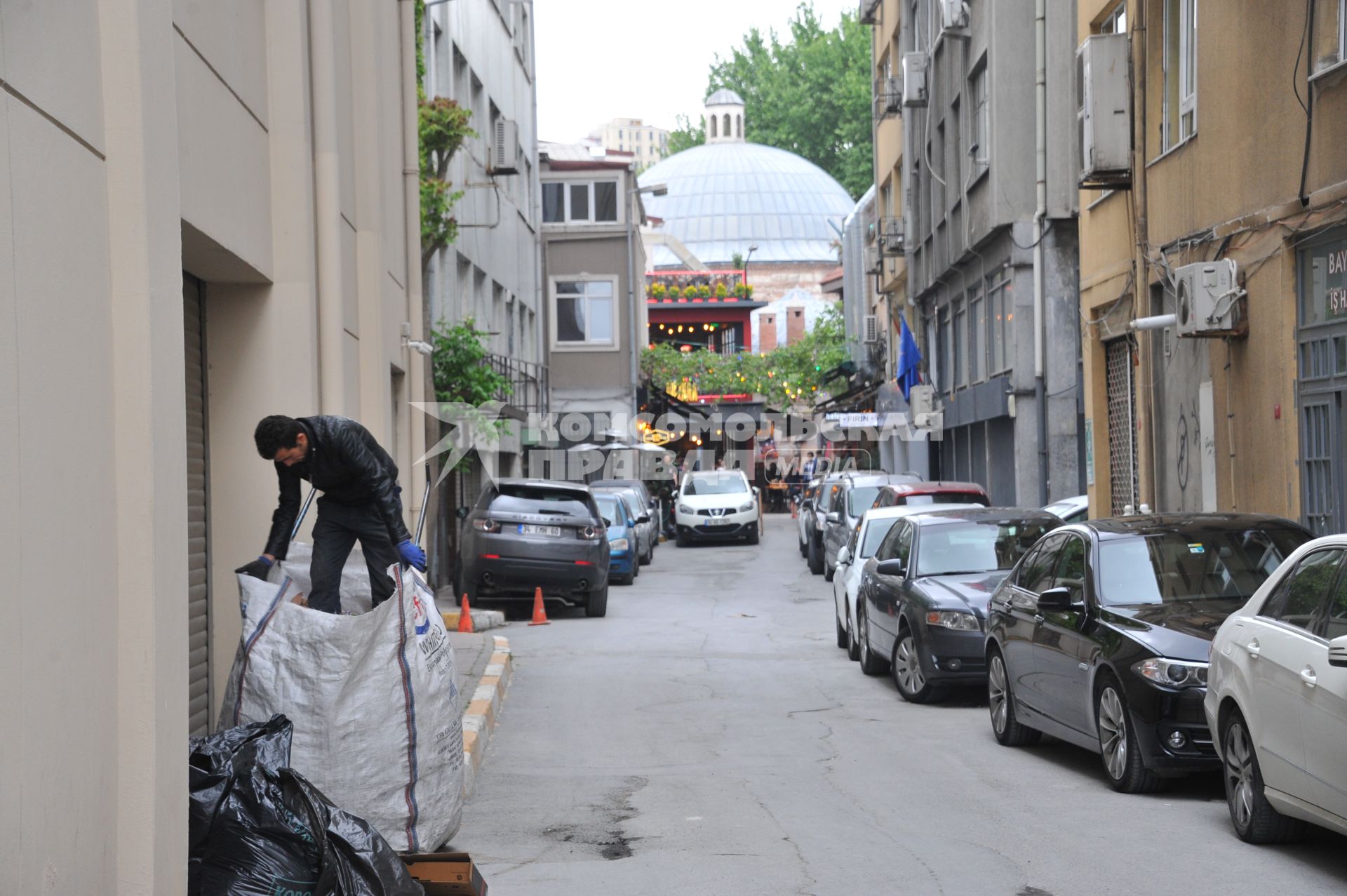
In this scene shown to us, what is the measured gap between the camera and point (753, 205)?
325ft

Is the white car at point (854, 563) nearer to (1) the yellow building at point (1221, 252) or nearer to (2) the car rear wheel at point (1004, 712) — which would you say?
(1) the yellow building at point (1221, 252)

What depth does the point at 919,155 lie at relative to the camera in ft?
111

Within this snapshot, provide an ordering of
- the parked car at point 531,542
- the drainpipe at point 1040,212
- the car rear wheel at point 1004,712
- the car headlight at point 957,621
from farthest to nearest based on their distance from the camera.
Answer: the drainpipe at point 1040,212 → the parked car at point 531,542 → the car headlight at point 957,621 → the car rear wheel at point 1004,712

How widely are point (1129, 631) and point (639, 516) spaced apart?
889 inches

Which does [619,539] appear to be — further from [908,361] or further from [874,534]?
[908,361]

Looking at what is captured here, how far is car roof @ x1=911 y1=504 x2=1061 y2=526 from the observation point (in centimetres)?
1366

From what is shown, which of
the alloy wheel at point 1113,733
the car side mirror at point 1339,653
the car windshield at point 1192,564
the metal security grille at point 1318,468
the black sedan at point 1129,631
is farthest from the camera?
the metal security grille at point 1318,468

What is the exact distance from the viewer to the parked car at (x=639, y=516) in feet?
99.5

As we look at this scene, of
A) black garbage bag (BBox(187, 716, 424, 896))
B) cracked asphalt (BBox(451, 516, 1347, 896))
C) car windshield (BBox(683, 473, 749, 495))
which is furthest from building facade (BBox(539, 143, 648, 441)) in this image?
black garbage bag (BBox(187, 716, 424, 896))

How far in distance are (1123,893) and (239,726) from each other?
357cm

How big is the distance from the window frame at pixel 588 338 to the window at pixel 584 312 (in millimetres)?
21

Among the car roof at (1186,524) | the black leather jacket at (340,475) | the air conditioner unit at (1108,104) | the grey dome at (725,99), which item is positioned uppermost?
the grey dome at (725,99)

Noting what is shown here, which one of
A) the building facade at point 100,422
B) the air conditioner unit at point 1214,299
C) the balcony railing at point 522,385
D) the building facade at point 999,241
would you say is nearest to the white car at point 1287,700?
the building facade at point 100,422

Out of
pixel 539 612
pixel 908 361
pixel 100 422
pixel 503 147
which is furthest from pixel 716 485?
pixel 100 422
